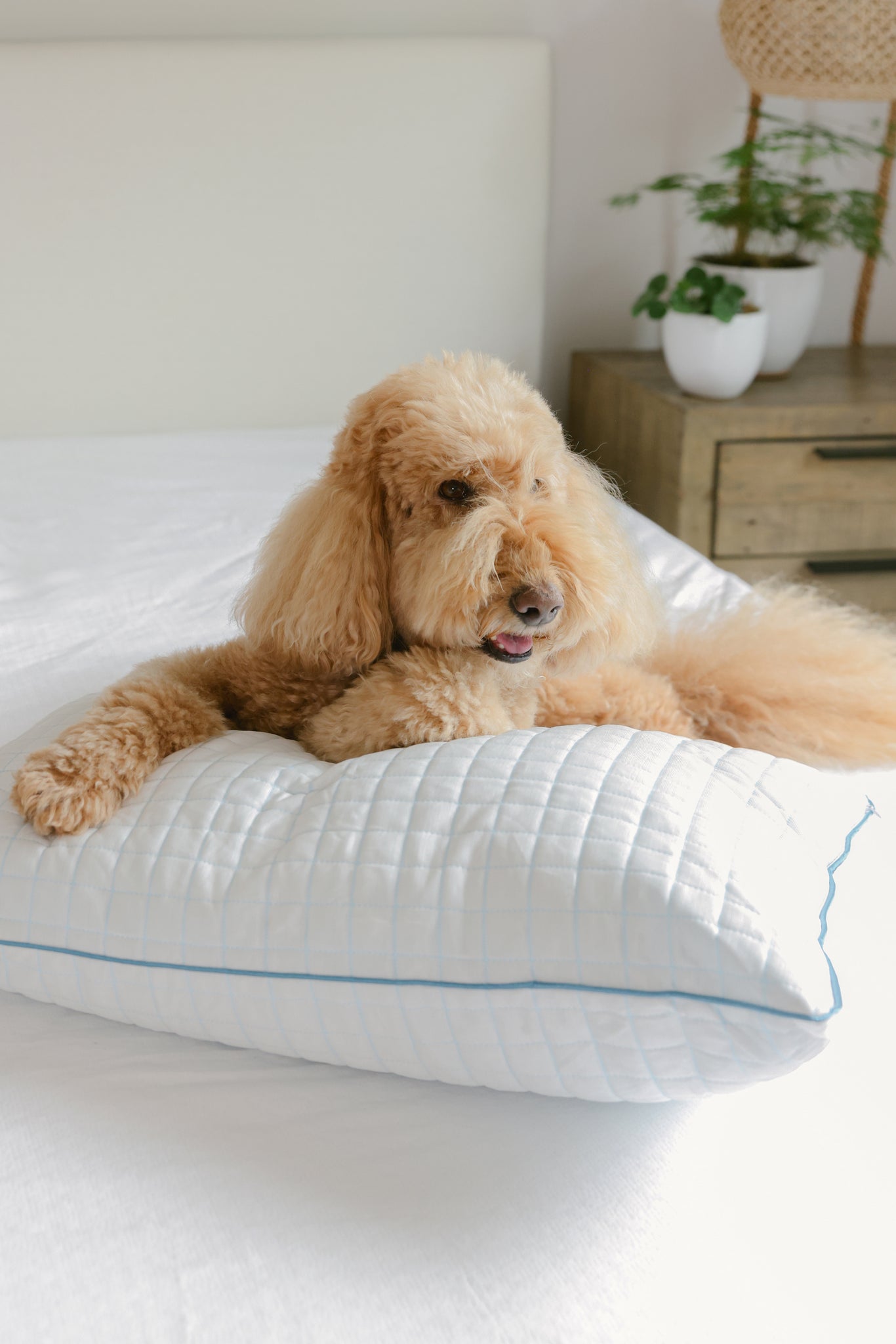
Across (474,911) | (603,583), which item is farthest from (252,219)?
(474,911)

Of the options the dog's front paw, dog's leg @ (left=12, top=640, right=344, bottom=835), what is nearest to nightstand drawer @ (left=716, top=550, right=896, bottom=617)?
dog's leg @ (left=12, top=640, right=344, bottom=835)

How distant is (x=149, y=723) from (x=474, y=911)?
305 millimetres

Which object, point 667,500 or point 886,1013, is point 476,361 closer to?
point 886,1013

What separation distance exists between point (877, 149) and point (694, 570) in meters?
1.22

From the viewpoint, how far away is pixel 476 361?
90cm

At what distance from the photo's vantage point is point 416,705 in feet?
2.67

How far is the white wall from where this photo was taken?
89.4 inches

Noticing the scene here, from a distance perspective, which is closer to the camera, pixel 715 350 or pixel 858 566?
pixel 715 350

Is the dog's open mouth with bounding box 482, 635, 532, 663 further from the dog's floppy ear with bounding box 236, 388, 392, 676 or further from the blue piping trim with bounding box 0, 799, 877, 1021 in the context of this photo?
the blue piping trim with bounding box 0, 799, 877, 1021

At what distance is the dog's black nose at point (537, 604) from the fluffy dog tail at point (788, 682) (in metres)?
0.37

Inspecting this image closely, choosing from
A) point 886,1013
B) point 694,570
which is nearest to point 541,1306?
point 886,1013

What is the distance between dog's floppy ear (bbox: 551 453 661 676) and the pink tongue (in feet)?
0.15

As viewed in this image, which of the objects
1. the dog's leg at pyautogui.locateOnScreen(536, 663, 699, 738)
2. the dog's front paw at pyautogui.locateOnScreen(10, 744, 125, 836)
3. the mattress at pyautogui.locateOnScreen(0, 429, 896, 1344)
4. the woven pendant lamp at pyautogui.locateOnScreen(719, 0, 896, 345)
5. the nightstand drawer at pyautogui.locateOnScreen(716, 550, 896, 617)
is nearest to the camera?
the mattress at pyautogui.locateOnScreen(0, 429, 896, 1344)

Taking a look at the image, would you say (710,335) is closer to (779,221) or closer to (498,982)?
(779,221)
